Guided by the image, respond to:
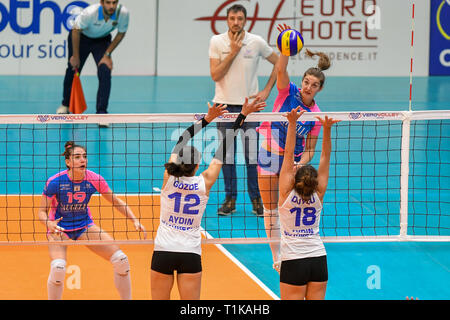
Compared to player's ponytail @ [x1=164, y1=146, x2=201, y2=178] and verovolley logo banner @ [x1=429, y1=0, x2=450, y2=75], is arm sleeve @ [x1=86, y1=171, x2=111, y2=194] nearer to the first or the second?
player's ponytail @ [x1=164, y1=146, x2=201, y2=178]

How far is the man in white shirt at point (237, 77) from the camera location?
8.84 metres

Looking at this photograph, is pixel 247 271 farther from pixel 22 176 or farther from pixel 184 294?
pixel 22 176

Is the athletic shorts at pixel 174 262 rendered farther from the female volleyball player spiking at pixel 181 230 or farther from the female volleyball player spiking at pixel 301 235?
the female volleyball player spiking at pixel 301 235

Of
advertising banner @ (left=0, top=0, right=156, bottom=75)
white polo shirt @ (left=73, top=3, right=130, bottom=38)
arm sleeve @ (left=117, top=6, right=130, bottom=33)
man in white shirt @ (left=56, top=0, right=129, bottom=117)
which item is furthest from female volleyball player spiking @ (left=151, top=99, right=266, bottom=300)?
advertising banner @ (left=0, top=0, right=156, bottom=75)

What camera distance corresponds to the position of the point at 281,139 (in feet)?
23.1

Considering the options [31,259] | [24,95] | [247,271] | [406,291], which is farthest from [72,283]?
[24,95]

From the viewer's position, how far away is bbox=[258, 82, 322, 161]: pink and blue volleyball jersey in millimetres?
6922

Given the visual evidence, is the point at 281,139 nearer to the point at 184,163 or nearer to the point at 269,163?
the point at 269,163

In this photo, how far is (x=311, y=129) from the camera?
23.0 feet

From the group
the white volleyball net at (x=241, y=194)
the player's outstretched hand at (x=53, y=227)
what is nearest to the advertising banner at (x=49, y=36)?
the white volleyball net at (x=241, y=194)

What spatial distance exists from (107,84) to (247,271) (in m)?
6.90

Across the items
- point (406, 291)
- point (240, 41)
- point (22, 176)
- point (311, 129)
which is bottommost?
point (406, 291)

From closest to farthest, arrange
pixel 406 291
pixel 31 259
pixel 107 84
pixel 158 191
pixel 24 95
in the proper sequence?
1. pixel 406 291
2. pixel 31 259
3. pixel 158 191
4. pixel 107 84
5. pixel 24 95

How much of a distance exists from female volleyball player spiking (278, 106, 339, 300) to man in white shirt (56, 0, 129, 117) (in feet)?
26.1
